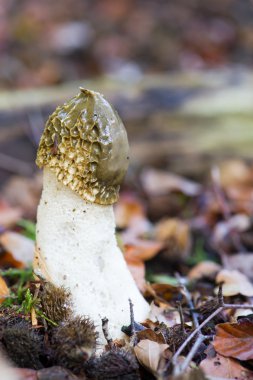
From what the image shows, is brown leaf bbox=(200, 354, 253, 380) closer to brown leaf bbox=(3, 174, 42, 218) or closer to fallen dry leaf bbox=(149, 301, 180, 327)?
fallen dry leaf bbox=(149, 301, 180, 327)

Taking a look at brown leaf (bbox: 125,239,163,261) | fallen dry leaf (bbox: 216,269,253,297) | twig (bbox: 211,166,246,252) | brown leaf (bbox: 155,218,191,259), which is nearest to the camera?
fallen dry leaf (bbox: 216,269,253,297)

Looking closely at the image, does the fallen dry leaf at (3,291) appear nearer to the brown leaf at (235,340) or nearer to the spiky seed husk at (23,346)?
the spiky seed husk at (23,346)

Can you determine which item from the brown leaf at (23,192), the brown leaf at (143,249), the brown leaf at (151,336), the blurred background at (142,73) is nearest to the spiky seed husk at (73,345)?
the brown leaf at (151,336)

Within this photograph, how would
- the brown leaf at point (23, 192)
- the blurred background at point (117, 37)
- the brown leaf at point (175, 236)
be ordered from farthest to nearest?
the blurred background at point (117, 37) → the brown leaf at point (23, 192) → the brown leaf at point (175, 236)

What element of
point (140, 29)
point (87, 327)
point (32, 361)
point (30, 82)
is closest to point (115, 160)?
point (87, 327)

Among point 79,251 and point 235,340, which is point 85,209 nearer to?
point 79,251

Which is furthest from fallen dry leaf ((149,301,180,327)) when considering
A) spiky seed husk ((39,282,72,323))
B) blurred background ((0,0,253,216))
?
blurred background ((0,0,253,216))

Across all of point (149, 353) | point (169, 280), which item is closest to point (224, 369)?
point (149, 353)
